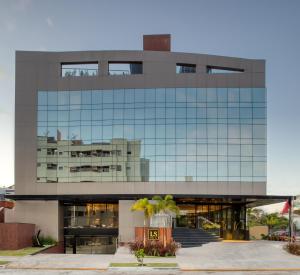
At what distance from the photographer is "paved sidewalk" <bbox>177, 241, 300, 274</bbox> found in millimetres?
31317

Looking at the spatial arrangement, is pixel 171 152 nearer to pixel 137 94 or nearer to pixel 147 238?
pixel 137 94

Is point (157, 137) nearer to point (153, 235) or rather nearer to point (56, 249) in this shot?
point (56, 249)

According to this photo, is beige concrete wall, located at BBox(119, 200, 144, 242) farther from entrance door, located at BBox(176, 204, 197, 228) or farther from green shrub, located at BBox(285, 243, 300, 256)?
green shrub, located at BBox(285, 243, 300, 256)

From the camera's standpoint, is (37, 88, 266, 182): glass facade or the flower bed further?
(37, 88, 266, 182): glass facade

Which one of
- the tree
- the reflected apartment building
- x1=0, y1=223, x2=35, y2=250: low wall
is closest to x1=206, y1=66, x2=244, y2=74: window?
the reflected apartment building

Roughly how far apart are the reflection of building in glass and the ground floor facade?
3065mm

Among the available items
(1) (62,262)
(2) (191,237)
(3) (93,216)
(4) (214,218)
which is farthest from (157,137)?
(1) (62,262)

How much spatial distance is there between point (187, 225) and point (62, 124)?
814 inches

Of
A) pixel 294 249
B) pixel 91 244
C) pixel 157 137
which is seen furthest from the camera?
pixel 91 244

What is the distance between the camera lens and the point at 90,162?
56.8 metres

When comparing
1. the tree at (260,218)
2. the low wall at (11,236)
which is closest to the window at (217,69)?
the low wall at (11,236)

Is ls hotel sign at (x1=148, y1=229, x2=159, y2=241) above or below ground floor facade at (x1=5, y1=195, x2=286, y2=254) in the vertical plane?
above

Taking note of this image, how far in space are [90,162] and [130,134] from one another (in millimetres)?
6125

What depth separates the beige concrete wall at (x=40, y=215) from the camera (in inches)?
2135
